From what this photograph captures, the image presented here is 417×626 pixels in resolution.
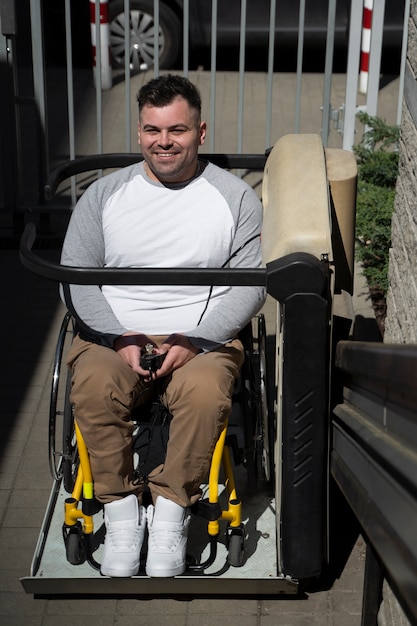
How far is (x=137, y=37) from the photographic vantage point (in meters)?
10.0

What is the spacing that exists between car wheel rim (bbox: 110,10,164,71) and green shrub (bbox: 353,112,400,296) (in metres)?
4.19

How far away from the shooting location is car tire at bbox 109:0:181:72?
33.0 ft

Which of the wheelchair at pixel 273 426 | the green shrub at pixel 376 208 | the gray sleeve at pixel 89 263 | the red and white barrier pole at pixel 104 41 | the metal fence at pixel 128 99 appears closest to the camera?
the wheelchair at pixel 273 426

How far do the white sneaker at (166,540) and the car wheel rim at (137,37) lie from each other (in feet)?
24.0

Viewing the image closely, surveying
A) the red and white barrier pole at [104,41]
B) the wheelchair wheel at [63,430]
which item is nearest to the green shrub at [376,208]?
the wheelchair wheel at [63,430]

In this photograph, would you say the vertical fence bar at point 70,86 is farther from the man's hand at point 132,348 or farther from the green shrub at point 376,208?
the man's hand at point 132,348

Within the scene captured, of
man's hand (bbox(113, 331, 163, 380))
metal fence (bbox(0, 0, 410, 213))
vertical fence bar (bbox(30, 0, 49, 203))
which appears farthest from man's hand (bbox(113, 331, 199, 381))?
vertical fence bar (bbox(30, 0, 49, 203))

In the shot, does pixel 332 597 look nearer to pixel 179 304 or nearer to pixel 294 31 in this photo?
pixel 179 304

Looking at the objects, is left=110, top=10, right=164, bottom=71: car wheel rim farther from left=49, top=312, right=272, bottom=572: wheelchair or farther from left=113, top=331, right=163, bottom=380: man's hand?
left=113, top=331, right=163, bottom=380: man's hand

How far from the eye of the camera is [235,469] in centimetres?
418

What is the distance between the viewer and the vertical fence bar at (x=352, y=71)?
672cm

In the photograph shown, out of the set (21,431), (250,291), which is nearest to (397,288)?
(250,291)

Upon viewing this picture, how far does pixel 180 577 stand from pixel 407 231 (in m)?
1.48

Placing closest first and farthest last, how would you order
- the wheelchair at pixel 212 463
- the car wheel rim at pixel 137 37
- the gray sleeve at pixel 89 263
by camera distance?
Result: the wheelchair at pixel 212 463 < the gray sleeve at pixel 89 263 < the car wheel rim at pixel 137 37
